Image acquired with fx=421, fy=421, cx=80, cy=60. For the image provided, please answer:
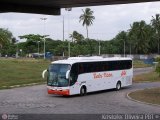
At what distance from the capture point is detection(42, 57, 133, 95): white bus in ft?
110

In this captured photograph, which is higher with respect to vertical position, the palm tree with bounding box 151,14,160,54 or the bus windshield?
the palm tree with bounding box 151,14,160,54

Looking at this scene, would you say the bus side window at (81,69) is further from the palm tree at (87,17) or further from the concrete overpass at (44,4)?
the palm tree at (87,17)

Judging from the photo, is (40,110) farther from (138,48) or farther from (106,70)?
→ (138,48)

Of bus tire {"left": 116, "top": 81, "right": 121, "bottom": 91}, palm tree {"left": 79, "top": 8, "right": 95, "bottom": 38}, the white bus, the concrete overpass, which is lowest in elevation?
bus tire {"left": 116, "top": 81, "right": 121, "bottom": 91}

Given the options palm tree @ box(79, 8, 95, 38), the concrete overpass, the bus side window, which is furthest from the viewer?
palm tree @ box(79, 8, 95, 38)

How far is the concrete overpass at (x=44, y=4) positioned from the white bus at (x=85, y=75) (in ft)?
45.8

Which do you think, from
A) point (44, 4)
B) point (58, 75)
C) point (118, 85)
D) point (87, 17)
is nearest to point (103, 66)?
point (118, 85)

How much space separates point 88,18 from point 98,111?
110m

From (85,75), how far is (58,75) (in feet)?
9.32

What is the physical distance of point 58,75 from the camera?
33.8m

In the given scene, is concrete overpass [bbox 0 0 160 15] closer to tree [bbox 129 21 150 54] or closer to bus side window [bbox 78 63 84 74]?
bus side window [bbox 78 63 84 74]

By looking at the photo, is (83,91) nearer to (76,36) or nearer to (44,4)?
(44,4)

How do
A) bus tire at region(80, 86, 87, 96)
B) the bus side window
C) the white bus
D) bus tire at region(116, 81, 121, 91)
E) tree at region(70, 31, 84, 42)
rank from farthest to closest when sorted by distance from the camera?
tree at region(70, 31, 84, 42), bus tire at region(116, 81, 121, 91), bus tire at region(80, 86, 87, 96), the bus side window, the white bus

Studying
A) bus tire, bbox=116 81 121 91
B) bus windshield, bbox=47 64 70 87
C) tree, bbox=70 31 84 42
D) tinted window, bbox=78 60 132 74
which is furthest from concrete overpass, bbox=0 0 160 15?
tree, bbox=70 31 84 42
